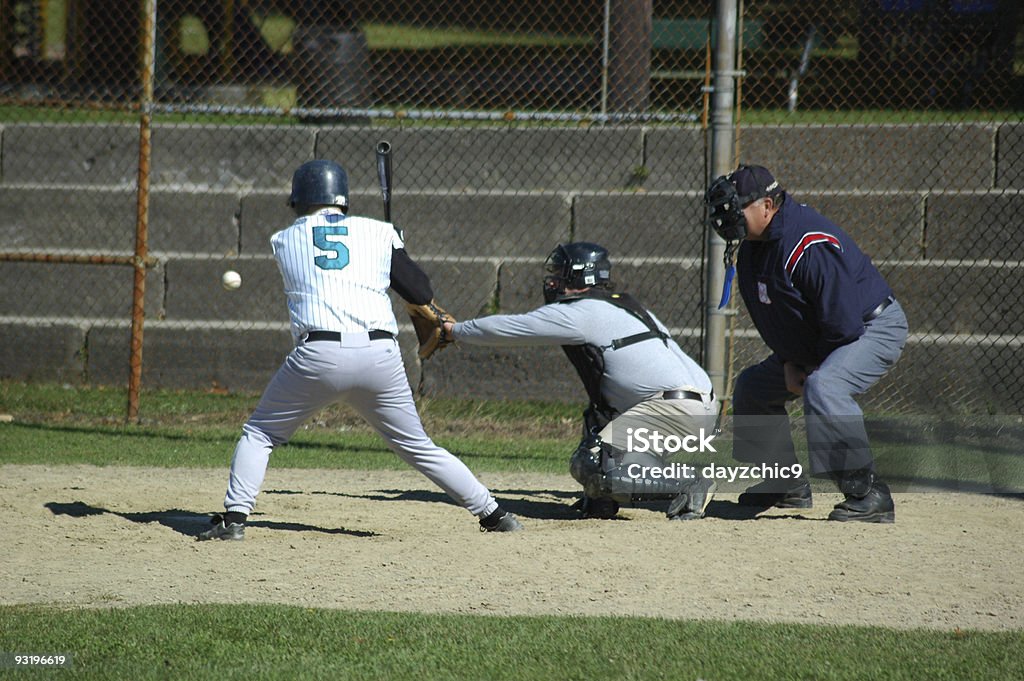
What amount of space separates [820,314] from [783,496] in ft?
3.76

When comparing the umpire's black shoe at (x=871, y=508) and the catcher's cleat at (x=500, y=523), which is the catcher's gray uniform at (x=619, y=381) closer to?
the catcher's cleat at (x=500, y=523)

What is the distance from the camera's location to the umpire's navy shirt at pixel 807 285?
547 cm

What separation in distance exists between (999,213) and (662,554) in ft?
20.0

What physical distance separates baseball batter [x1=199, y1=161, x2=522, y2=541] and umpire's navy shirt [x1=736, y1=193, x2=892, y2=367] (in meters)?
1.68

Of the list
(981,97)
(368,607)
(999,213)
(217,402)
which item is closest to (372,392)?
(368,607)

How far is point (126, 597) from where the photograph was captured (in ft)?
14.5

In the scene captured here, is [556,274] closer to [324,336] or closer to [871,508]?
[324,336]

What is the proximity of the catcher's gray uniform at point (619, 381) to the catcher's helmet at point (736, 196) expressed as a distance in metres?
0.62

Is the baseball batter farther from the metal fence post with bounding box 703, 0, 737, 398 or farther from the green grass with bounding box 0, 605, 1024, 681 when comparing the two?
the metal fence post with bounding box 703, 0, 737, 398

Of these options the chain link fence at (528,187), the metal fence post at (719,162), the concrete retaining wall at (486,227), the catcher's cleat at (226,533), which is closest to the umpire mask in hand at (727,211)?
the metal fence post at (719,162)

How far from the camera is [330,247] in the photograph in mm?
5180

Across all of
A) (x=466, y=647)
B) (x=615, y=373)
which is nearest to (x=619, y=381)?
(x=615, y=373)

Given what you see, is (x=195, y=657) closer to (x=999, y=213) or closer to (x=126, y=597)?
(x=126, y=597)

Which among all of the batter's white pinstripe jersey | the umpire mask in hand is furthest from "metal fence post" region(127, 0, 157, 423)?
the umpire mask in hand
